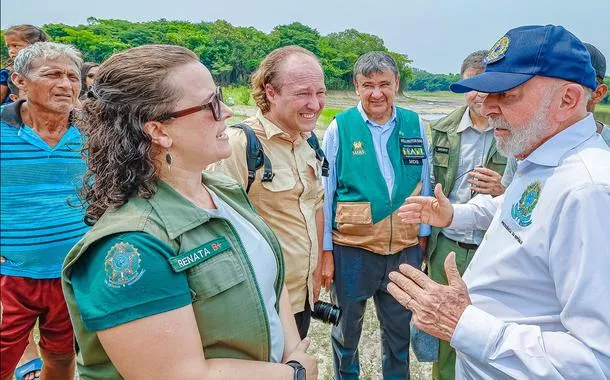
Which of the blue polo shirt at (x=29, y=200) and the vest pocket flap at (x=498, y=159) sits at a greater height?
the vest pocket flap at (x=498, y=159)

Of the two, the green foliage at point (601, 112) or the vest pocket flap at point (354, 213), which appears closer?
the vest pocket flap at point (354, 213)

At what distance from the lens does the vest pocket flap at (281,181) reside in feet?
8.84

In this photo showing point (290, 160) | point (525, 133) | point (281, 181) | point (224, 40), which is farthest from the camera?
point (224, 40)

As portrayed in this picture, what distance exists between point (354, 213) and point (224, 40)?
2095 inches

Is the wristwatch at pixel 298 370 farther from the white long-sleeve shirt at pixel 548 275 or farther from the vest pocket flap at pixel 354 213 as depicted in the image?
the vest pocket flap at pixel 354 213

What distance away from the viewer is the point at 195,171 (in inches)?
64.6

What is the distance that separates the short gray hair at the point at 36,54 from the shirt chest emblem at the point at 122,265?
2570mm

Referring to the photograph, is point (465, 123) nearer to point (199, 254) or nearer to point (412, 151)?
point (412, 151)

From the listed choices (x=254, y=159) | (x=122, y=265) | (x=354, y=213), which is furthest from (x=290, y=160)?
(x=122, y=265)

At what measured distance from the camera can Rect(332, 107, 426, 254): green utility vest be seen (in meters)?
3.44

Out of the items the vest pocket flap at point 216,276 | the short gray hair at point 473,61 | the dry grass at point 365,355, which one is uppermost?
the short gray hair at point 473,61

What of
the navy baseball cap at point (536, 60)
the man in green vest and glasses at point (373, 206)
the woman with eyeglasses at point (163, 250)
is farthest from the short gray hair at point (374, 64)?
the woman with eyeglasses at point (163, 250)

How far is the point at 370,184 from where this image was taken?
347cm

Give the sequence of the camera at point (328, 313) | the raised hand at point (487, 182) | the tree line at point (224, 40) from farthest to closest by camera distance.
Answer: the tree line at point (224, 40) → the raised hand at point (487, 182) → the camera at point (328, 313)
